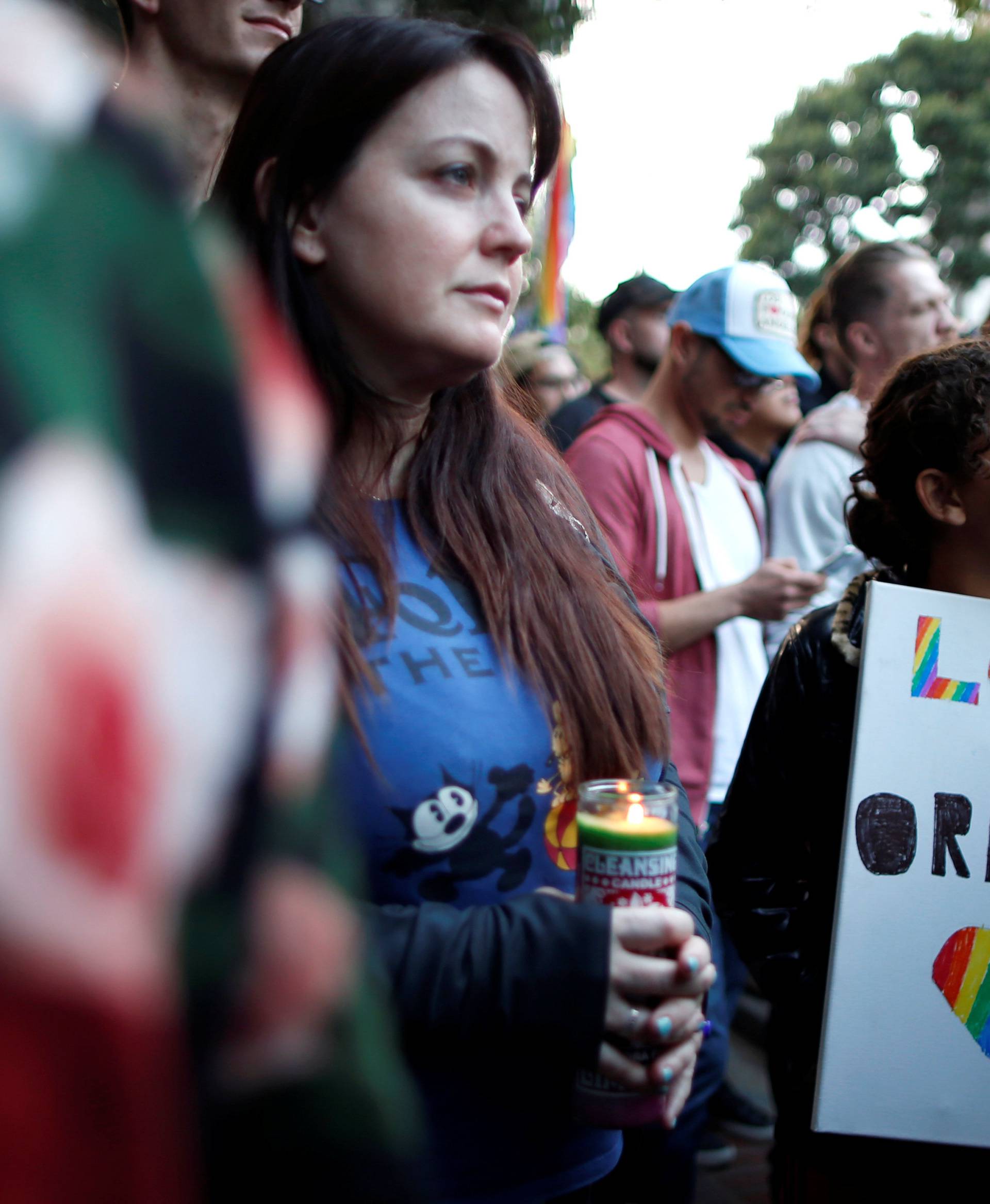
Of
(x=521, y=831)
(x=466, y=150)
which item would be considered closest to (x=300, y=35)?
(x=466, y=150)

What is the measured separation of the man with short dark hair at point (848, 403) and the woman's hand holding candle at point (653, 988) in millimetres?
1641

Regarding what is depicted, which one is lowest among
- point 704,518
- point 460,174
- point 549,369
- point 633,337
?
point 704,518

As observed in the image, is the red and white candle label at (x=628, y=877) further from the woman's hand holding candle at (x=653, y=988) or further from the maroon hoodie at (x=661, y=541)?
the maroon hoodie at (x=661, y=541)

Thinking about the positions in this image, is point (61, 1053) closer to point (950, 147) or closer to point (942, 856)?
point (942, 856)

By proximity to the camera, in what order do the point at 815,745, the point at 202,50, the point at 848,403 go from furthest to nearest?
the point at 848,403
the point at 202,50
the point at 815,745

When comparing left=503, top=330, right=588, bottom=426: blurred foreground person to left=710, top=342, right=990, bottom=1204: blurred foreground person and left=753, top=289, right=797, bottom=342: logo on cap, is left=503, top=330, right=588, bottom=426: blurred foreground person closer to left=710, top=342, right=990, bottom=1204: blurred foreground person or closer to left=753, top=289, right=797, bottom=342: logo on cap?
left=753, top=289, right=797, bottom=342: logo on cap

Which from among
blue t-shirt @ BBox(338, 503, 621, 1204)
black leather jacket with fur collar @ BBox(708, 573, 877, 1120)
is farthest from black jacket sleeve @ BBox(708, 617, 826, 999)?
blue t-shirt @ BBox(338, 503, 621, 1204)

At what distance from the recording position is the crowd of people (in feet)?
1.21

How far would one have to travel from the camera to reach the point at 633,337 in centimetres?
425

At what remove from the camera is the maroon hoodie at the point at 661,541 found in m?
2.63

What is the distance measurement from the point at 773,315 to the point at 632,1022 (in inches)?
91.8

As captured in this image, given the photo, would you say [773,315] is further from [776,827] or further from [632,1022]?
[632,1022]

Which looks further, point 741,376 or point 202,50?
point 741,376

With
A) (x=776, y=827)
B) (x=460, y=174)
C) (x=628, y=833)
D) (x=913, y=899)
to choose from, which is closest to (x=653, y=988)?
(x=628, y=833)
